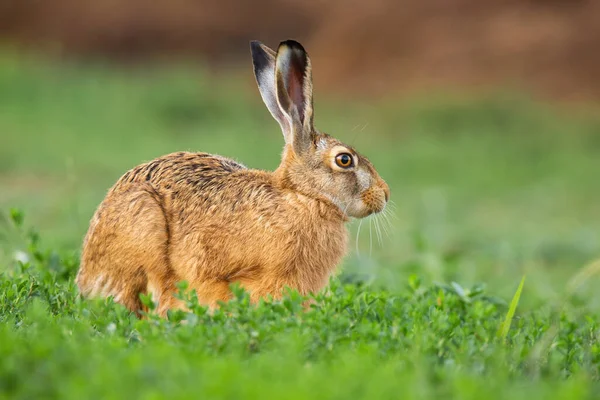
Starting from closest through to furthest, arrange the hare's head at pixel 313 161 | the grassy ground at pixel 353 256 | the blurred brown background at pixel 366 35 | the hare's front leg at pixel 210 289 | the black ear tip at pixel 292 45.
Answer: the grassy ground at pixel 353 256, the hare's front leg at pixel 210 289, the black ear tip at pixel 292 45, the hare's head at pixel 313 161, the blurred brown background at pixel 366 35

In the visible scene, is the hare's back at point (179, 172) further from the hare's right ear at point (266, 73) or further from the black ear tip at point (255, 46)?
the black ear tip at point (255, 46)

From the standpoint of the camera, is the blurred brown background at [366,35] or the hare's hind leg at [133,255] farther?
the blurred brown background at [366,35]

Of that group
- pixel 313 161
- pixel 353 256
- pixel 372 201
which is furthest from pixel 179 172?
pixel 353 256

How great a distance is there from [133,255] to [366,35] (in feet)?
61.8

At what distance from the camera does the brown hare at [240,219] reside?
5023 mm

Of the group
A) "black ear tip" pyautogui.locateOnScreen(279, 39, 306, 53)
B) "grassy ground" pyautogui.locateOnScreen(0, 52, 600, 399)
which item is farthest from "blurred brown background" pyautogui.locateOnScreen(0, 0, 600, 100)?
"black ear tip" pyautogui.locateOnScreen(279, 39, 306, 53)

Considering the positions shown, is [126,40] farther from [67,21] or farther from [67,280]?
[67,280]

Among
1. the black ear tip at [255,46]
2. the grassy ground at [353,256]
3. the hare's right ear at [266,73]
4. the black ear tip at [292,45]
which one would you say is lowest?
the grassy ground at [353,256]

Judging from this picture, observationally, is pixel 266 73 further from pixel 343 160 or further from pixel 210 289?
pixel 210 289

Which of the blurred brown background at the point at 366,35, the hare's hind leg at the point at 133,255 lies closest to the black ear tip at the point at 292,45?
the hare's hind leg at the point at 133,255

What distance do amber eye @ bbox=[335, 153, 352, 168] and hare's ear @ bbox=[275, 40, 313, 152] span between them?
0.63 feet

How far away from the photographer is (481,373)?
3834 millimetres

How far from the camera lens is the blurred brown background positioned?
837 inches

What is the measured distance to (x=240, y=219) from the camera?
5109mm
